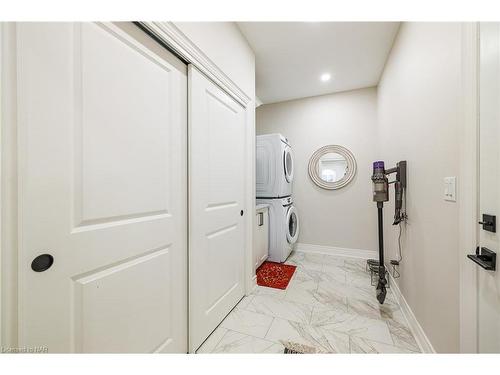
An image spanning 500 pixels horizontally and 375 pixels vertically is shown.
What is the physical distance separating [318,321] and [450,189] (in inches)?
53.3

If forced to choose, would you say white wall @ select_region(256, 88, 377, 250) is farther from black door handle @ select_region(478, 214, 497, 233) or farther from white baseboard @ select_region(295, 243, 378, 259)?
black door handle @ select_region(478, 214, 497, 233)

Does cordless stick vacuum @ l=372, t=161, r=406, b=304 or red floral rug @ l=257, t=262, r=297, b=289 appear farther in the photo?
red floral rug @ l=257, t=262, r=297, b=289

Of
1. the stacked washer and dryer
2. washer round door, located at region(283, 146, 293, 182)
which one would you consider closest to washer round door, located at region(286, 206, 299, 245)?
the stacked washer and dryer

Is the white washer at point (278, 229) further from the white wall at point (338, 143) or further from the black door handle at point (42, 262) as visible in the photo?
the black door handle at point (42, 262)

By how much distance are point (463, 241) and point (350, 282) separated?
1.59 meters

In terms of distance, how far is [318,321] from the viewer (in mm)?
1615

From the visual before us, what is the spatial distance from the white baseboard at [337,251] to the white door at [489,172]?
228 cm

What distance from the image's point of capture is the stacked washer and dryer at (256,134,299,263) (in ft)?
9.02

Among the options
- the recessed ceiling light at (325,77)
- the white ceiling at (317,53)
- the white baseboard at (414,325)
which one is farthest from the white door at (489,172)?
the recessed ceiling light at (325,77)

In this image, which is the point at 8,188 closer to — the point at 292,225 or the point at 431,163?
the point at 431,163

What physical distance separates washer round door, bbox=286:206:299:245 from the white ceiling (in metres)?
1.90

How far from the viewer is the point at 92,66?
2.64ft

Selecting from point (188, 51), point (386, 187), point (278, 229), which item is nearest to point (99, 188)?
point (188, 51)
